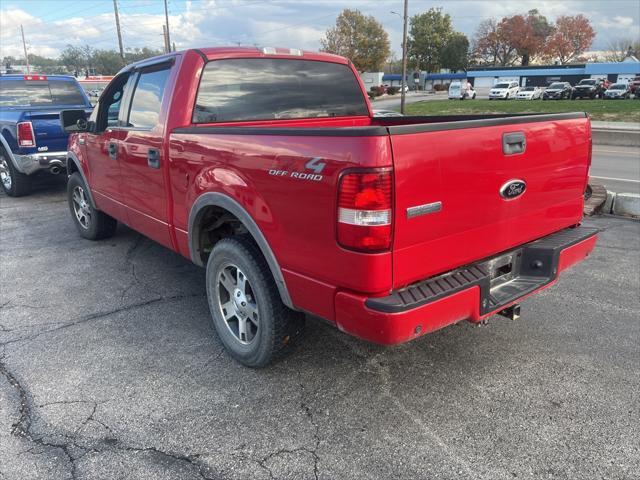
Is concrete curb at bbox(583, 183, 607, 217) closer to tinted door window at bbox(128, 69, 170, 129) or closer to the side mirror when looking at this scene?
tinted door window at bbox(128, 69, 170, 129)

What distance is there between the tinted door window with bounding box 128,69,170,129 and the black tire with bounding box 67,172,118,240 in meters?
1.72

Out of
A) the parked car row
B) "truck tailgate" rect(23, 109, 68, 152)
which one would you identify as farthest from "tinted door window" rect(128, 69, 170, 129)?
the parked car row

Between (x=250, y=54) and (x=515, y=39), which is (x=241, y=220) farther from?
(x=515, y=39)

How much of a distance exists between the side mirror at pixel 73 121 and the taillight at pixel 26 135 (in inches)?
128

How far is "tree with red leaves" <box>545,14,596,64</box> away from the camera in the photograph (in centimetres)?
9862

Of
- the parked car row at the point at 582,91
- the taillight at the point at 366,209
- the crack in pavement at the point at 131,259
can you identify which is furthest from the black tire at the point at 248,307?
the parked car row at the point at 582,91

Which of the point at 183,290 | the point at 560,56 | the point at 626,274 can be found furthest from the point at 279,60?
the point at 560,56

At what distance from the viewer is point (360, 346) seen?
363 centimetres

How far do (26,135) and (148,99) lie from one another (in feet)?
16.6

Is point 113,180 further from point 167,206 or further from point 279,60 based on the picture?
point 279,60

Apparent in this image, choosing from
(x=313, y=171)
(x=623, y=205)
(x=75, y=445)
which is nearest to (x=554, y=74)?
(x=623, y=205)

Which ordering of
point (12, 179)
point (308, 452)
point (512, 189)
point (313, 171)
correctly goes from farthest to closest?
1. point (12, 179)
2. point (512, 189)
3. point (308, 452)
4. point (313, 171)

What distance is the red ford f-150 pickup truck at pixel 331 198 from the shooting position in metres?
2.38

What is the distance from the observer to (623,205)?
711 centimetres
